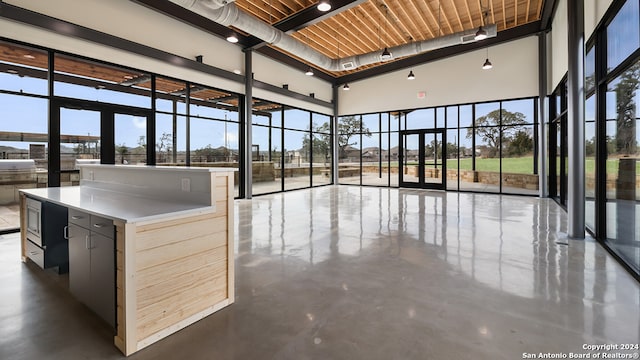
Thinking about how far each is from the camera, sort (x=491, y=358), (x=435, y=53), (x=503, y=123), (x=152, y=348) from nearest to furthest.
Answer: (x=491, y=358), (x=152, y=348), (x=503, y=123), (x=435, y=53)

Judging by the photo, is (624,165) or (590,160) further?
(590,160)

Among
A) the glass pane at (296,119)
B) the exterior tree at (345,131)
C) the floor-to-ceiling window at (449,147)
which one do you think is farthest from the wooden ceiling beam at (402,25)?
the glass pane at (296,119)

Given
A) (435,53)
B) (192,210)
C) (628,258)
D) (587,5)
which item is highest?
(435,53)

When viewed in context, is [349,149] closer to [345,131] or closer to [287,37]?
[345,131]

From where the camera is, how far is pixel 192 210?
227 centimetres

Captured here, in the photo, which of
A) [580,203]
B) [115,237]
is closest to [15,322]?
[115,237]

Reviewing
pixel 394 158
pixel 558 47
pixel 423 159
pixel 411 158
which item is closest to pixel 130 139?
pixel 394 158

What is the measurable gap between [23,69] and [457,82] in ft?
36.7

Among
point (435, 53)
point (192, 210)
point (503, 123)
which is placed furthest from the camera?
point (435, 53)

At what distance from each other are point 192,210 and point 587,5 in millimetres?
6288

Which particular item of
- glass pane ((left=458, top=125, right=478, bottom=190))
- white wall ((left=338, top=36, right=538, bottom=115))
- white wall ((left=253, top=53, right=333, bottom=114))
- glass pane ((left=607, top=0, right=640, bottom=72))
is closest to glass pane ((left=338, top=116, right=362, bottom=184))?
white wall ((left=338, top=36, right=538, bottom=115))

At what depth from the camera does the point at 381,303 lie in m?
2.59

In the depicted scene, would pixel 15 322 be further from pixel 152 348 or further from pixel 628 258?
pixel 628 258

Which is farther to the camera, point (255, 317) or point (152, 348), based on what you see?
point (255, 317)
